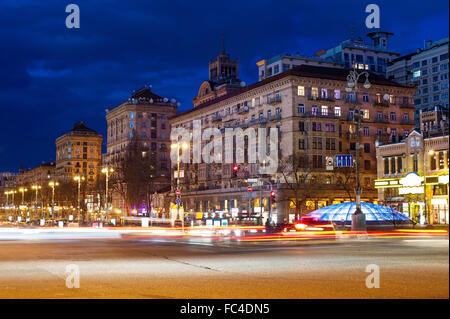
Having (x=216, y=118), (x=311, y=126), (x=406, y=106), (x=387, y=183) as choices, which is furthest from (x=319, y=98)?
(x=216, y=118)

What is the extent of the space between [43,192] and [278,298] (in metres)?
174

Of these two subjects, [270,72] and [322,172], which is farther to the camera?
[270,72]

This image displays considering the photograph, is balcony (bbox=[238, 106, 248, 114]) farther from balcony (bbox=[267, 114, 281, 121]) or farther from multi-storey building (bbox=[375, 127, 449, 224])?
multi-storey building (bbox=[375, 127, 449, 224])

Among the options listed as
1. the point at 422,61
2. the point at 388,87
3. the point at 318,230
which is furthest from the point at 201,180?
the point at 318,230

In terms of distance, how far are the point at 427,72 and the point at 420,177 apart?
2897 inches

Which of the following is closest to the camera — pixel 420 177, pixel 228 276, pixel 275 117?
Answer: pixel 228 276

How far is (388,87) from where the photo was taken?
335ft

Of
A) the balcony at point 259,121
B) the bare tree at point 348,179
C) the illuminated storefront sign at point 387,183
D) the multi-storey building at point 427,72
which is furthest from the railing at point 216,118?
the multi-storey building at point 427,72

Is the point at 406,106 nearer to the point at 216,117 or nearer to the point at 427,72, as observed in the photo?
the point at 216,117

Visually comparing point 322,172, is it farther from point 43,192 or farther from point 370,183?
point 43,192

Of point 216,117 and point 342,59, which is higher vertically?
point 342,59

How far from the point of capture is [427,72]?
138 metres

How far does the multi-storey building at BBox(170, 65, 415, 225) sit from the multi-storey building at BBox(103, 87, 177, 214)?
4954 centimetres
